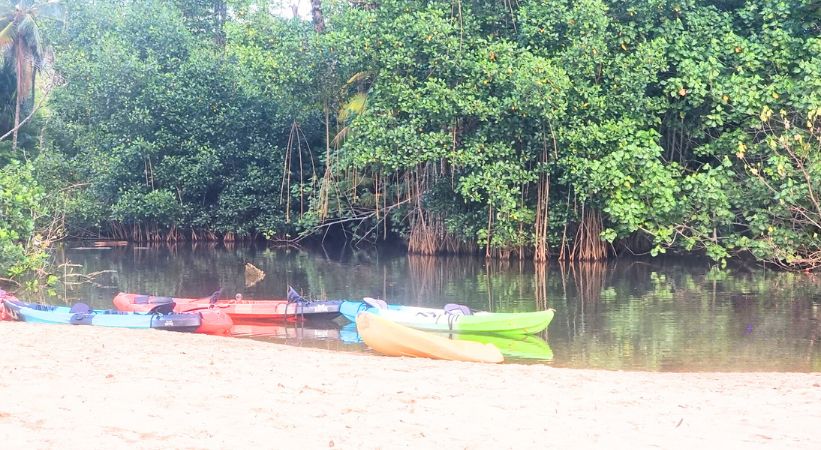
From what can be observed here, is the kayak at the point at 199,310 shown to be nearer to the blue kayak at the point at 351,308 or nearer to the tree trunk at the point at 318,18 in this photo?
the blue kayak at the point at 351,308

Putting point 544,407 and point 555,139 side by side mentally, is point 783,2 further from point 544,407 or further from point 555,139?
point 544,407

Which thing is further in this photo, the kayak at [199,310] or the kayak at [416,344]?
the kayak at [199,310]

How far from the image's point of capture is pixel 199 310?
44.0 feet

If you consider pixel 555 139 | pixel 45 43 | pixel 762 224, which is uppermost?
pixel 45 43

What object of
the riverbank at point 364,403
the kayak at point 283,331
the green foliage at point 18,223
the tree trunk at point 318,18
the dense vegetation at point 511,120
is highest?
the tree trunk at point 318,18

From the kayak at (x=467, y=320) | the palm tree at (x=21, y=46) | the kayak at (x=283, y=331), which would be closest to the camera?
the kayak at (x=467, y=320)

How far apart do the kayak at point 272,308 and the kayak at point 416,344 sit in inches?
151

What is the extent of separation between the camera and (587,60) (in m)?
20.5

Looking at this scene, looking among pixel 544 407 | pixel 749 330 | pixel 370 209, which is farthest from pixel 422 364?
pixel 370 209

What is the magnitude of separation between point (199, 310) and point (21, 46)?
80.4 feet

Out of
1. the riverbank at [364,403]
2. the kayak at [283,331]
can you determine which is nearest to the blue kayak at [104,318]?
the kayak at [283,331]

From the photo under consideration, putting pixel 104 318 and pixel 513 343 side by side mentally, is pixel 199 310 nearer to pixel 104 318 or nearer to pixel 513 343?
pixel 104 318

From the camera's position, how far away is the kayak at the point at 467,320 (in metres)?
11.9

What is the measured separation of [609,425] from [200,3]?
104 ft
